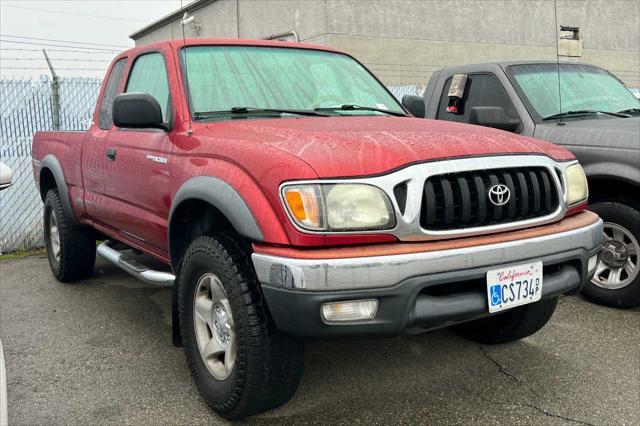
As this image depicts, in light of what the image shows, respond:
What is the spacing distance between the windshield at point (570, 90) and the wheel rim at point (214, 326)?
3.13 m

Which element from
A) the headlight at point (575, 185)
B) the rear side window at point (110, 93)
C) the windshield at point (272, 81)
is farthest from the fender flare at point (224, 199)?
the rear side window at point (110, 93)

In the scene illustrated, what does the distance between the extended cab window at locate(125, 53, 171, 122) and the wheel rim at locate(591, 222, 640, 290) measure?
120 inches

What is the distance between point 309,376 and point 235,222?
1.18 metres

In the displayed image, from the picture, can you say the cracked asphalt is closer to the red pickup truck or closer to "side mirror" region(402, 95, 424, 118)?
the red pickup truck

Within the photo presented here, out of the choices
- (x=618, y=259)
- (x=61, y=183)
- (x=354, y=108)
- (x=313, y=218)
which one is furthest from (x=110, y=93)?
(x=618, y=259)

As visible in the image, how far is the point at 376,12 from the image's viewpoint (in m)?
16.9

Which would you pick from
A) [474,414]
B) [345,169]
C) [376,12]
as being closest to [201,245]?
[345,169]

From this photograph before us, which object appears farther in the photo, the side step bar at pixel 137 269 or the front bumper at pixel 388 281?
the side step bar at pixel 137 269

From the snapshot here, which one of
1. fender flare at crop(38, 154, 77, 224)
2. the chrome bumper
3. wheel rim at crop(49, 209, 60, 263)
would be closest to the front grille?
the chrome bumper

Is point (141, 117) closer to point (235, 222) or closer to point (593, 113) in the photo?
point (235, 222)

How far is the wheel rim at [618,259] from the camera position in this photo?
430 cm

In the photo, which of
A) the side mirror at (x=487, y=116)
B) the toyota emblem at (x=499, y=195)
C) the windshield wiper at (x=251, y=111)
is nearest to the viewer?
the toyota emblem at (x=499, y=195)

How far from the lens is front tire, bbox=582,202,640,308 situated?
4.27 meters

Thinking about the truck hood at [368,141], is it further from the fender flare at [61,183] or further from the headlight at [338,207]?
the fender flare at [61,183]
